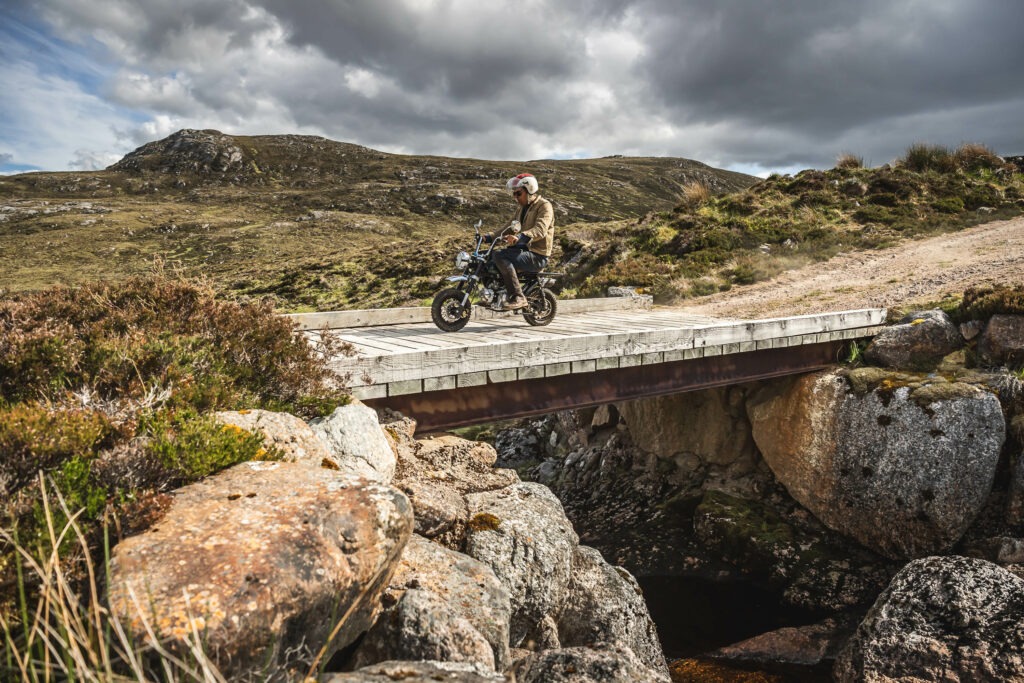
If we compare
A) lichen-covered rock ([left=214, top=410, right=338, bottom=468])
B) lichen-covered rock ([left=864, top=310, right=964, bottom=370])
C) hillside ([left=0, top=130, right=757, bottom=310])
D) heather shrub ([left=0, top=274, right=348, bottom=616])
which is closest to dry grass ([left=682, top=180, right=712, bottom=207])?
hillside ([left=0, top=130, right=757, bottom=310])

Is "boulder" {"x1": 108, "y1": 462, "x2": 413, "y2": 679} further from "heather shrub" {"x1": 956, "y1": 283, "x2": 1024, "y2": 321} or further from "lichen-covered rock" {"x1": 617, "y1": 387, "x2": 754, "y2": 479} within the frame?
"heather shrub" {"x1": 956, "y1": 283, "x2": 1024, "y2": 321}

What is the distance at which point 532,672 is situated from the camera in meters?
4.33

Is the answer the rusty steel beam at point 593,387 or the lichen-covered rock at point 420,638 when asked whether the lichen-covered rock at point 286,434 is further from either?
the rusty steel beam at point 593,387

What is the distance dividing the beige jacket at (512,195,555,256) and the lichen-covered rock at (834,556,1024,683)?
628 centimetres

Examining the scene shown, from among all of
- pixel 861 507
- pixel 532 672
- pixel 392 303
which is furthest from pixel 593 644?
pixel 392 303

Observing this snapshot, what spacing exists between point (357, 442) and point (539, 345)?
304 centimetres

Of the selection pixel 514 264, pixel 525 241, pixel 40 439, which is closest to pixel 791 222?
pixel 525 241

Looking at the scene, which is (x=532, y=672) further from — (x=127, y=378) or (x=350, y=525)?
(x=127, y=378)

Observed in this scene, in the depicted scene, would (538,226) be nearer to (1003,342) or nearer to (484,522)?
(484,522)

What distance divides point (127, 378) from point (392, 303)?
21.8 metres

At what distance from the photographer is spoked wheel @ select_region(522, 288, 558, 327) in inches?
414

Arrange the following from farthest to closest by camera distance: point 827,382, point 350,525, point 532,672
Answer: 1. point 827,382
2. point 532,672
3. point 350,525

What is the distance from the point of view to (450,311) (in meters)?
9.63

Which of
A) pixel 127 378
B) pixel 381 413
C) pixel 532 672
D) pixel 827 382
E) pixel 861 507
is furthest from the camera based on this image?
pixel 827 382
